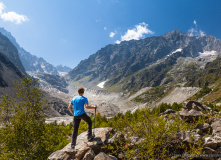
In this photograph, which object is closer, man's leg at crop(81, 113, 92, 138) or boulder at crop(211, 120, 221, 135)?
man's leg at crop(81, 113, 92, 138)

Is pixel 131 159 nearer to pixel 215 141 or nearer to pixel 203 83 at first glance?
pixel 215 141

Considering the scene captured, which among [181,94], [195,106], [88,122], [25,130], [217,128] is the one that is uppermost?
[181,94]

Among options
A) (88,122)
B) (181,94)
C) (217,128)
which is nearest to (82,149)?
(88,122)

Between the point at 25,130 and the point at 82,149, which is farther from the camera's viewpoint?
the point at 25,130

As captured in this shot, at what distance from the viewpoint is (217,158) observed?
704 centimetres

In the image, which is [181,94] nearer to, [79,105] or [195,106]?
[195,106]

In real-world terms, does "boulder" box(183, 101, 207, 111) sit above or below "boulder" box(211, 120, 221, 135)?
above

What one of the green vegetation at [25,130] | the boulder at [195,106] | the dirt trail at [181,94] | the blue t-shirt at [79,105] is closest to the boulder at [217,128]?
the boulder at [195,106]

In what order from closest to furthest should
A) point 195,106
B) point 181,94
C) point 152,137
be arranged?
point 152,137 < point 195,106 < point 181,94

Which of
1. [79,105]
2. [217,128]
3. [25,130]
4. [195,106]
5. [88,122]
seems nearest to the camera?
[79,105]

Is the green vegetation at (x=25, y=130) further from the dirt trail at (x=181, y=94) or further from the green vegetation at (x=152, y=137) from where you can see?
the dirt trail at (x=181, y=94)

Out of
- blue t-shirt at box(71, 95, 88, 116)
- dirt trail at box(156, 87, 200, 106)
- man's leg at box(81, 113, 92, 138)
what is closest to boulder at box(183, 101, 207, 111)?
man's leg at box(81, 113, 92, 138)

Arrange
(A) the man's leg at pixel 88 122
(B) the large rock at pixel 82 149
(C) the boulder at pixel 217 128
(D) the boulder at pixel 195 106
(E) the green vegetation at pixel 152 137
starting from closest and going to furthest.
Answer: (E) the green vegetation at pixel 152 137
(B) the large rock at pixel 82 149
(A) the man's leg at pixel 88 122
(C) the boulder at pixel 217 128
(D) the boulder at pixel 195 106

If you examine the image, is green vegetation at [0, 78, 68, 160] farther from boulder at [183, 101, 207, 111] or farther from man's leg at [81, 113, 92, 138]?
boulder at [183, 101, 207, 111]
